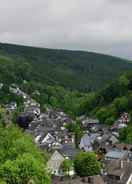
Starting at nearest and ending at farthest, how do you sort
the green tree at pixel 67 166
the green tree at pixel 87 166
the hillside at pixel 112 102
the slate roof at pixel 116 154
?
the green tree at pixel 87 166 < the green tree at pixel 67 166 < the slate roof at pixel 116 154 < the hillside at pixel 112 102

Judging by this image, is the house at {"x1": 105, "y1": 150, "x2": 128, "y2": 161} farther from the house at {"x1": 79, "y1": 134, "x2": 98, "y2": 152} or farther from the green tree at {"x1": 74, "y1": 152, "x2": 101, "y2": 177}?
the green tree at {"x1": 74, "y1": 152, "x2": 101, "y2": 177}

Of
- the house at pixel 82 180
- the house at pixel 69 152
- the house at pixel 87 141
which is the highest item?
the house at pixel 82 180

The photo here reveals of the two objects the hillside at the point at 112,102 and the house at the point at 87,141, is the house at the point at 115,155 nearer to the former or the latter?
the house at the point at 87,141

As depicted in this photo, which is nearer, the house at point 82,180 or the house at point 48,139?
the house at point 82,180

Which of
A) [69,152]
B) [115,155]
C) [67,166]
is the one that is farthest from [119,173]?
[69,152]

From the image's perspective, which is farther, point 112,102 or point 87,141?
point 112,102

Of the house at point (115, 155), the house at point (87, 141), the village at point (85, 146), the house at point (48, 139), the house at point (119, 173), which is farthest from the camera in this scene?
the house at point (48, 139)

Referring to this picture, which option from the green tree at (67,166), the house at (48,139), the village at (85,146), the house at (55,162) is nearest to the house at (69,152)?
the village at (85,146)

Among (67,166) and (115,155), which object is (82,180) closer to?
(67,166)
